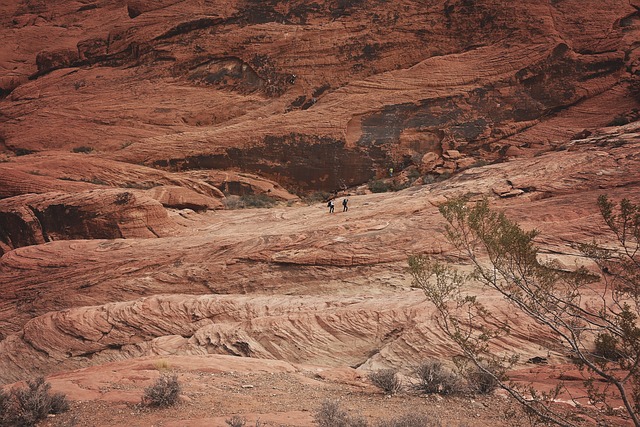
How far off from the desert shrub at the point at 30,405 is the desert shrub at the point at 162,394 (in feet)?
4.16

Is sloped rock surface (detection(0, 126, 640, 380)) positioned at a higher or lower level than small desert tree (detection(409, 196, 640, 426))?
lower

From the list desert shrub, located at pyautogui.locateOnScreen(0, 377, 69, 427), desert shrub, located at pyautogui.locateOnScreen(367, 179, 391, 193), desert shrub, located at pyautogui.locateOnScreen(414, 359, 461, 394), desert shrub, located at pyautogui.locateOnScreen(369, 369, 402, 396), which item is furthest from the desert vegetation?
desert shrub, located at pyautogui.locateOnScreen(367, 179, 391, 193)

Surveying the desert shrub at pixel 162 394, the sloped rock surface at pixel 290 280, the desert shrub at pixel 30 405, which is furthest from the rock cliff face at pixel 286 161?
the desert shrub at pixel 30 405

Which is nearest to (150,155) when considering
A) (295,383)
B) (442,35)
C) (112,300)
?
(112,300)

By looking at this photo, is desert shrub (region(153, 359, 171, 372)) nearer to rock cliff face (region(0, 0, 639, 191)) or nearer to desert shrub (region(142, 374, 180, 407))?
desert shrub (region(142, 374, 180, 407))

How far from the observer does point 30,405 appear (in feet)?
26.0

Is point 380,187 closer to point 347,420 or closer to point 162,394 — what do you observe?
point 162,394

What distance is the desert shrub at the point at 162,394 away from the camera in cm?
861

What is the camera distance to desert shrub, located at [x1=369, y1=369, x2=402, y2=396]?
32.3 ft

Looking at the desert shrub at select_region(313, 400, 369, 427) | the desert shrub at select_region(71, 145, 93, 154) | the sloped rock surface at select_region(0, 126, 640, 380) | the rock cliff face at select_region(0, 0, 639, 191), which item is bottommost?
the sloped rock surface at select_region(0, 126, 640, 380)

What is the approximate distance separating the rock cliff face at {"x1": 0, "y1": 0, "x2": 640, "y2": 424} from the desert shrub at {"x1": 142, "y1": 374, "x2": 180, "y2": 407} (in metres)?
4.23

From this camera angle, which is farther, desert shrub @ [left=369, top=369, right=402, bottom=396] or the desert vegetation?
desert shrub @ [left=369, top=369, right=402, bottom=396]

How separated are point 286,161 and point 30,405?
764 inches

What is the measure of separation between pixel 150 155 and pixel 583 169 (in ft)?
64.2
